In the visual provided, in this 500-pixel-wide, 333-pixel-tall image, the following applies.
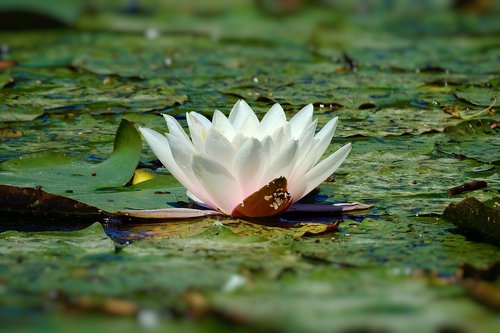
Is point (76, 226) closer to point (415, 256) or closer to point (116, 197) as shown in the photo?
point (116, 197)

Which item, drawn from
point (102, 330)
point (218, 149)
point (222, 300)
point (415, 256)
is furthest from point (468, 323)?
point (218, 149)

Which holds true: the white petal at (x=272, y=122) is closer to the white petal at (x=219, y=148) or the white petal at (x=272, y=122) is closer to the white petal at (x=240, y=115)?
the white petal at (x=240, y=115)

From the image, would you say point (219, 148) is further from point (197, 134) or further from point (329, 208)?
point (329, 208)

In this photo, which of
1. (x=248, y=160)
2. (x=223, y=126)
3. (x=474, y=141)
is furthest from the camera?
(x=474, y=141)

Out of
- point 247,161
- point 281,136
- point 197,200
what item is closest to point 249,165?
point 247,161

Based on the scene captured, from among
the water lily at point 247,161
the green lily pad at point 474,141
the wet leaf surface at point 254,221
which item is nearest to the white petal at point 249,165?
the water lily at point 247,161
